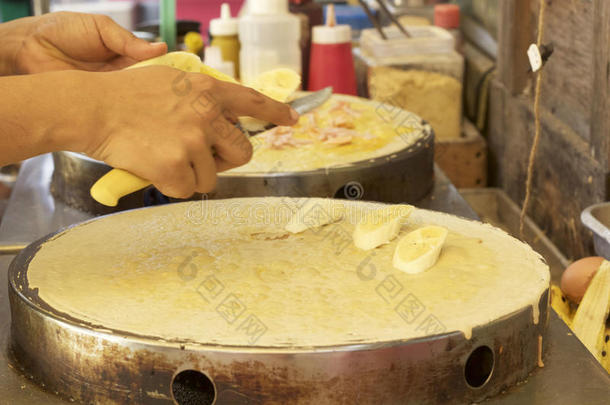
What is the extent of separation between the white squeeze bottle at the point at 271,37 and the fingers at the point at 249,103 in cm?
176

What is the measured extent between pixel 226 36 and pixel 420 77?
87 centimetres

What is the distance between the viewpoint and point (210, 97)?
1310mm

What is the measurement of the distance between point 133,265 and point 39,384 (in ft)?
0.84

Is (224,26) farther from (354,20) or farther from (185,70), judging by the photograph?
(185,70)

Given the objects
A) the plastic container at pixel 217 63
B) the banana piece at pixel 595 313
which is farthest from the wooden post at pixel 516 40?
the banana piece at pixel 595 313

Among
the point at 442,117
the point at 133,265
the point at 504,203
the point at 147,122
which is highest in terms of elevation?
the point at 147,122

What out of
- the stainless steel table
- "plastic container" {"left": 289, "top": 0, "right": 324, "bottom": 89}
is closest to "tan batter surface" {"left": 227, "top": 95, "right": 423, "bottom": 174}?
the stainless steel table

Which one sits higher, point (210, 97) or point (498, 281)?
point (210, 97)

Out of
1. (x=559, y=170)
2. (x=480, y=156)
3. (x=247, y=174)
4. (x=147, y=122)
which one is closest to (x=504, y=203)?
(x=480, y=156)

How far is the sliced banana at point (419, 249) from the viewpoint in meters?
1.31

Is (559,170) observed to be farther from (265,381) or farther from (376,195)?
(265,381)

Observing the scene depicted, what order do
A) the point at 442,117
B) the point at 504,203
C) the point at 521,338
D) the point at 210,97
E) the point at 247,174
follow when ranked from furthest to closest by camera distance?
the point at 442,117, the point at 504,203, the point at 247,174, the point at 210,97, the point at 521,338

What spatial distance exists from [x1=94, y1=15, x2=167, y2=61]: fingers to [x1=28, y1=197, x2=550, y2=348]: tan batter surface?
0.36m

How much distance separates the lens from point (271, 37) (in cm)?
317
